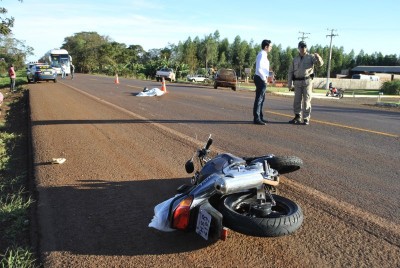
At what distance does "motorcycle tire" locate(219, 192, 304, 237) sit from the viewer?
293 centimetres

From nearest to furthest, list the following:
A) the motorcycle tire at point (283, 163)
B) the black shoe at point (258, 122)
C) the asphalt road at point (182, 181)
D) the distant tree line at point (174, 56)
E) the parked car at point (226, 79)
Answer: the asphalt road at point (182, 181) → the motorcycle tire at point (283, 163) → the black shoe at point (258, 122) → the parked car at point (226, 79) → the distant tree line at point (174, 56)

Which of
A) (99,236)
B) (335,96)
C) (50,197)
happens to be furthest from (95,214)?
(335,96)

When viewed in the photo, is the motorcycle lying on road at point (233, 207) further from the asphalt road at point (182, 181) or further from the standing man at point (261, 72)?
the standing man at point (261, 72)

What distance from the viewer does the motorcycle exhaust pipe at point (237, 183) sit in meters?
3.08

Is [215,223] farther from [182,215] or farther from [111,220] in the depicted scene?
[111,220]

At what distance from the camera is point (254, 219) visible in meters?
2.95

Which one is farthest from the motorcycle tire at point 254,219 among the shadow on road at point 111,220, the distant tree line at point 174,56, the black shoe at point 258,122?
the distant tree line at point 174,56

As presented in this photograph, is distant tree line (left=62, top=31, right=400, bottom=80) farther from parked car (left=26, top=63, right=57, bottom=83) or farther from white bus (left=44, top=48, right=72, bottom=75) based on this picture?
parked car (left=26, top=63, right=57, bottom=83)

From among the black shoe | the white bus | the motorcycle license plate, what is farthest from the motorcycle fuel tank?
the white bus

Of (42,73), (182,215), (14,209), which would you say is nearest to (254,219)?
(182,215)

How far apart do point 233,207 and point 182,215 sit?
0.44 metres

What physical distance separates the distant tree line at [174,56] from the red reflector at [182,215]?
5919 cm

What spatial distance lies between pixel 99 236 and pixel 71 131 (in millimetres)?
5337

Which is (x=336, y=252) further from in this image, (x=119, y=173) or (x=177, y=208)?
→ (x=119, y=173)
